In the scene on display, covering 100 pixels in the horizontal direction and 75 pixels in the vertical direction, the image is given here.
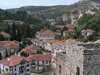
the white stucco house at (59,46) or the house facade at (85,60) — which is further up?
the house facade at (85,60)

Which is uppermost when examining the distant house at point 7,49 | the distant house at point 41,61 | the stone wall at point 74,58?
the stone wall at point 74,58

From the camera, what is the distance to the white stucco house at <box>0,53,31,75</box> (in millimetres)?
28681

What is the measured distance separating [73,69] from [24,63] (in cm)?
2423

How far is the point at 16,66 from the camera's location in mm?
29125

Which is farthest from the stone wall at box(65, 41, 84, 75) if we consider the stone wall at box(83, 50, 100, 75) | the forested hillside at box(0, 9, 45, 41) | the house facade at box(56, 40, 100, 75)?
the forested hillside at box(0, 9, 45, 41)

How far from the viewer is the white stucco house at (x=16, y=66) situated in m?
28.7

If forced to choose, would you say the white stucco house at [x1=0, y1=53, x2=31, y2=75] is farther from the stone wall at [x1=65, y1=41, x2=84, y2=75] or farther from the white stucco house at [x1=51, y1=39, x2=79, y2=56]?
the stone wall at [x1=65, y1=41, x2=84, y2=75]

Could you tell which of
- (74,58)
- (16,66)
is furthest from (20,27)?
(74,58)

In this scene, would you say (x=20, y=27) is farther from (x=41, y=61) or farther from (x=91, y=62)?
(x=91, y=62)

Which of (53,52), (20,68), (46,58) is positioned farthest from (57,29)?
(20,68)

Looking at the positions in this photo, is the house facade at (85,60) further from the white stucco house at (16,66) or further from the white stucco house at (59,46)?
the white stucco house at (59,46)

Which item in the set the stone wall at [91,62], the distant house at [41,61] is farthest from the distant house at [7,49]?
the stone wall at [91,62]

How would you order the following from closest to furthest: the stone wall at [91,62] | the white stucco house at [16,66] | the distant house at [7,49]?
the stone wall at [91,62]
the white stucco house at [16,66]
the distant house at [7,49]

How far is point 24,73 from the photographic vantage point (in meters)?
30.7
